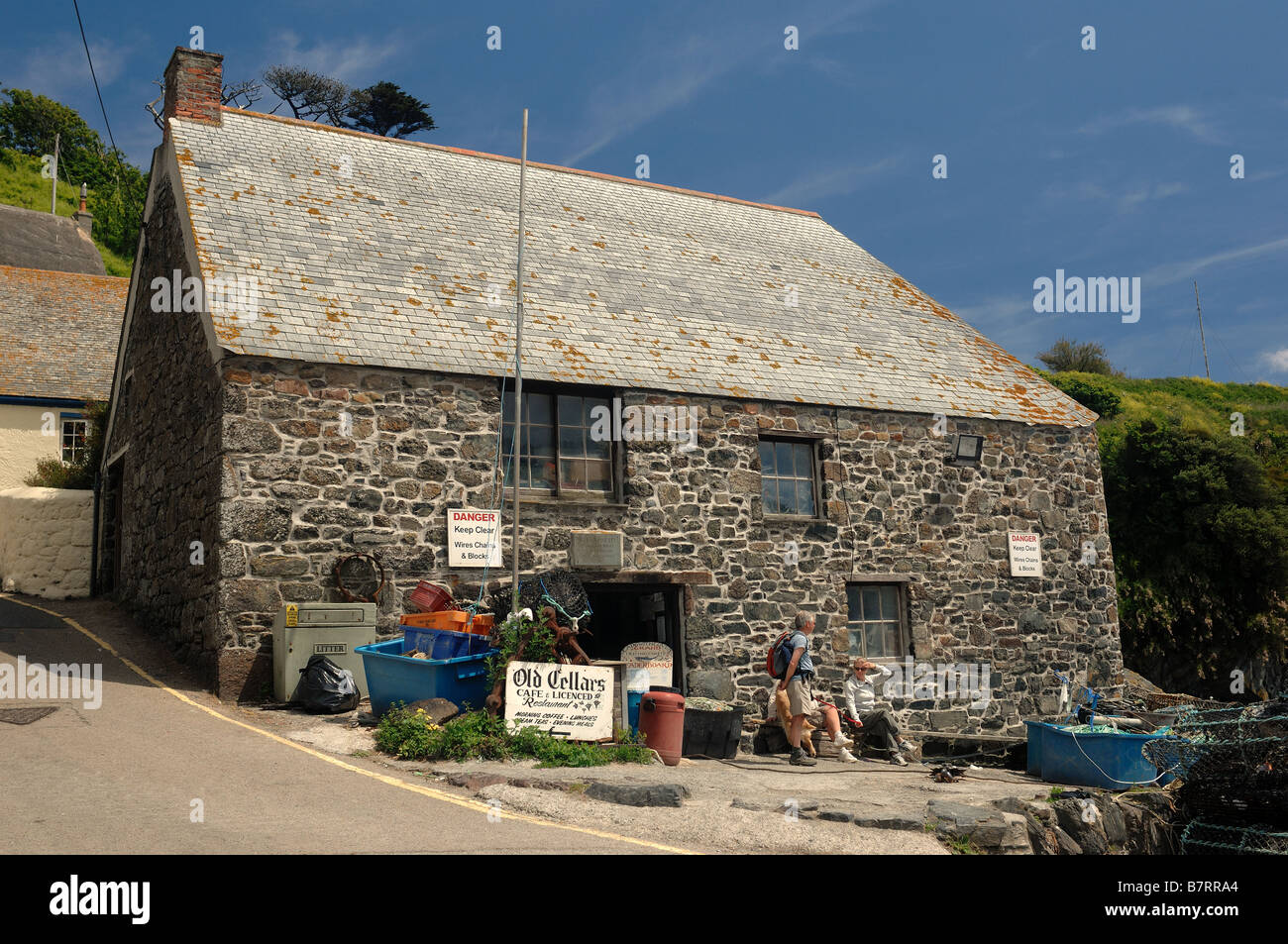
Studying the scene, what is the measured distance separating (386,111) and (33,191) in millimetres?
20444

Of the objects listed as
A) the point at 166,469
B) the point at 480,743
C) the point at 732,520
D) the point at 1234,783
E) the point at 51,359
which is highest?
the point at 51,359

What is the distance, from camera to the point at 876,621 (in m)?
15.4

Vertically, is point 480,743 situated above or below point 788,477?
below

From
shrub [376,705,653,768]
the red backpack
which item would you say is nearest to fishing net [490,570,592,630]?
shrub [376,705,653,768]

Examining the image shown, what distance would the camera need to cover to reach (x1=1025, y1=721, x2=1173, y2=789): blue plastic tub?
12.1m

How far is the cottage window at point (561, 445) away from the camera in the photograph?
44.3 ft

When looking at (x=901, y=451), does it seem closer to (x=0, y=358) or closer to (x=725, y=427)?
(x=725, y=427)

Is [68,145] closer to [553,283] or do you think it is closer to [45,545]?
[45,545]

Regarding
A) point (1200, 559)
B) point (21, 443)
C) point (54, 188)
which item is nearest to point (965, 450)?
point (1200, 559)

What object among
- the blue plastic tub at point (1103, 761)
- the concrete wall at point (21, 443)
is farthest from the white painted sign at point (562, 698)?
the concrete wall at point (21, 443)

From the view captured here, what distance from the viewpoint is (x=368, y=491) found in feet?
40.5

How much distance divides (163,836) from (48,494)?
600 inches

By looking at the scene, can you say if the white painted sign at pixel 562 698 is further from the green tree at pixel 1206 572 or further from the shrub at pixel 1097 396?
the shrub at pixel 1097 396

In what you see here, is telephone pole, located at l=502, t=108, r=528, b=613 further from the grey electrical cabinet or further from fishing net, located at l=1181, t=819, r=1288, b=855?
fishing net, located at l=1181, t=819, r=1288, b=855
